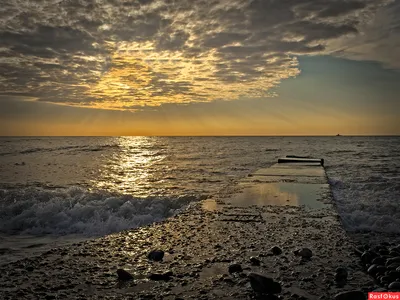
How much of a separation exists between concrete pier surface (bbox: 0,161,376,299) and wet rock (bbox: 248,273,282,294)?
0.07ft

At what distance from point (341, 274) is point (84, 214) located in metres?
8.05

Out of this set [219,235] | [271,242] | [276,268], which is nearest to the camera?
[276,268]

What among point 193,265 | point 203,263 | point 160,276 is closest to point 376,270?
point 203,263

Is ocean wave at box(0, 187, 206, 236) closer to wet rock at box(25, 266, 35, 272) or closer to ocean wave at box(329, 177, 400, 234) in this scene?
wet rock at box(25, 266, 35, 272)

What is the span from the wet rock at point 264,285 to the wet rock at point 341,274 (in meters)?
0.84

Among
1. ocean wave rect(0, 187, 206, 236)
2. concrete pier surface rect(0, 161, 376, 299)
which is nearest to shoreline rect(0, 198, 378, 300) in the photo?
concrete pier surface rect(0, 161, 376, 299)

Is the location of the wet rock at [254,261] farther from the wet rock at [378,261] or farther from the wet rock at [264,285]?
the wet rock at [378,261]

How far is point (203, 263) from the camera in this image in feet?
14.4

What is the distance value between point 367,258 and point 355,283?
6.29 feet

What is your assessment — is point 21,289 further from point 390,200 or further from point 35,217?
→ point 390,200

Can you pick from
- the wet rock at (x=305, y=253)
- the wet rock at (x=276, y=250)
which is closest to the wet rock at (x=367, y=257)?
the wet rock at (x=305, y=253)

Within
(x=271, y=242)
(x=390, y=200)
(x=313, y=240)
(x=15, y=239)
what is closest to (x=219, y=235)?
(x=271, y=242)

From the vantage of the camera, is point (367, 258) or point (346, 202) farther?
point (346, 202)

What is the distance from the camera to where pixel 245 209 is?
7812 millimetres
